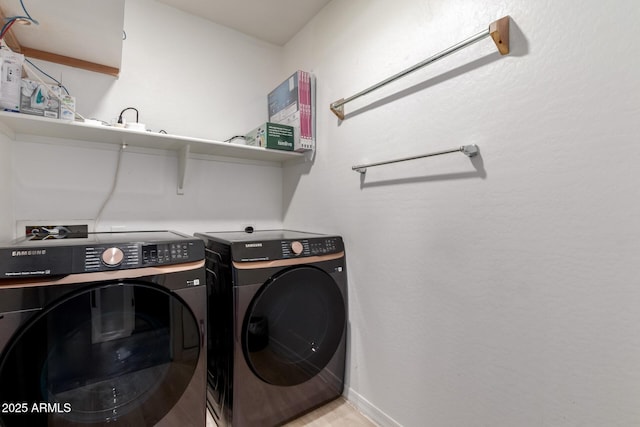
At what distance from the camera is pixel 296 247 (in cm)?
147

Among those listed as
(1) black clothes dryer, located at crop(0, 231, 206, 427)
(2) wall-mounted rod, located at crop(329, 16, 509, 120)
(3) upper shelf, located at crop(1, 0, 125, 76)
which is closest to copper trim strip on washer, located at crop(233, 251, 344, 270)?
(1) black clothes dryer, located at crop(0, 231, 206, 427)

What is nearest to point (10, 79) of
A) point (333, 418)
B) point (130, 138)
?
point (130, 138)

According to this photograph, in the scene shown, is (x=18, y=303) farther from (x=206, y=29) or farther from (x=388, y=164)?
(x=206, y=29)

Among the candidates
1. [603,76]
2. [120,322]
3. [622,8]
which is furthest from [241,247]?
[622,8]

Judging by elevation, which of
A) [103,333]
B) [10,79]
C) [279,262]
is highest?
[10,79]

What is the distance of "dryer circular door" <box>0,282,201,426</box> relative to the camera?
91cm

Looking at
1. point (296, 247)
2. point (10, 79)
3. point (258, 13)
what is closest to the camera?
point (10, 79)

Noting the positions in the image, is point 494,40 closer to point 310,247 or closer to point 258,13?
point 310,247

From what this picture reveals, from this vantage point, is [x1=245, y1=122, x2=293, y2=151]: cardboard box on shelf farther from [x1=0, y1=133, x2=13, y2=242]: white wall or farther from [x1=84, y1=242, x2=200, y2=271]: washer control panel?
[x1=0, y1=133, x2=13, y2=242]: white wall

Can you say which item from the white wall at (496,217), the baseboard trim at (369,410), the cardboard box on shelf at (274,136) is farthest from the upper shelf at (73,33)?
the baseboard trim at (369,410)

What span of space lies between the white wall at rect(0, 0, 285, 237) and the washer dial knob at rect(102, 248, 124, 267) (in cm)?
77

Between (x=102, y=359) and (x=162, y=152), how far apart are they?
1.26m

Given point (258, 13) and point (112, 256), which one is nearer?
point (112, 256)

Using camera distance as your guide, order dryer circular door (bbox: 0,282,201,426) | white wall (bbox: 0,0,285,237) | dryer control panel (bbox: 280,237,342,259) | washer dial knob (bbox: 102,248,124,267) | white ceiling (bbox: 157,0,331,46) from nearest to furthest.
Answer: dryer circular door (bbox: 0,282,201,426) → washer dial knob (bbox: 102,248,124,267) → dryer control panel (bbox: 280,237,342,259) → white wall (bbox: 0,0,285,237) → white ceiling (bbox: 157,0,331,46)
